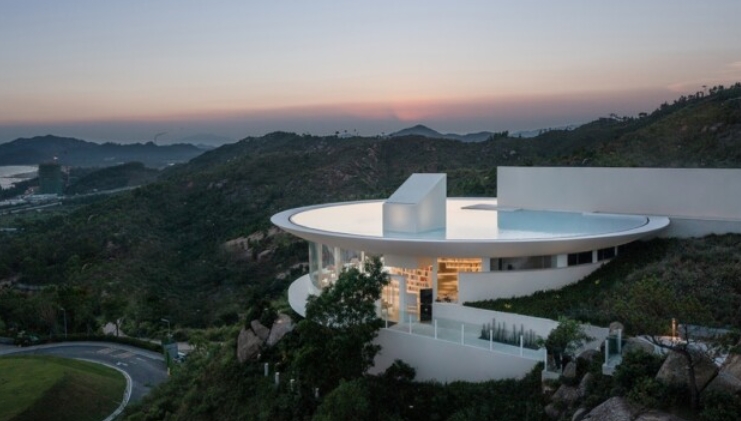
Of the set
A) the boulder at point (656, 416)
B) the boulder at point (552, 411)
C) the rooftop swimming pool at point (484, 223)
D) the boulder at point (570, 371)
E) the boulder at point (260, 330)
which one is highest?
the rooftop swimming pool at point (484, 223)

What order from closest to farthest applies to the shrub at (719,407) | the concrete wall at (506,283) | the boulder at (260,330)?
the shrub at (719,407) < the concrete wall at (506,283) < the boulder at (260,330)

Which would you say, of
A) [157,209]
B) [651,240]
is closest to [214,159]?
[157,209]

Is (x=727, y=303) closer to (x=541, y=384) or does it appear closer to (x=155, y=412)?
(x=541, y=384)

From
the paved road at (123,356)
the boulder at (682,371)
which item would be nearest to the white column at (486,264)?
the boulder at (682,371)

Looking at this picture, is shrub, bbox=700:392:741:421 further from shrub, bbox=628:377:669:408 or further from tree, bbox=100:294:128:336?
tree, bbox=100:294:128:336

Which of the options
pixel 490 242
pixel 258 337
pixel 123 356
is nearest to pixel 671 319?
pixel 490 242

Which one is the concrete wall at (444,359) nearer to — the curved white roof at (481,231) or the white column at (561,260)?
the curved white roof at (481,231)
